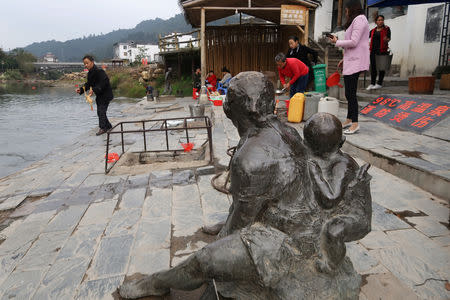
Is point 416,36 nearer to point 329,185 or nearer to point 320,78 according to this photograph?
point 320,78

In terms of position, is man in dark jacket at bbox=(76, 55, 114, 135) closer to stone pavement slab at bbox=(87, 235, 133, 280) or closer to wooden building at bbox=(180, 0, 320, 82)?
wooden building at bbox=(180, 0, 320, 82)

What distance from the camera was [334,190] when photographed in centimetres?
129

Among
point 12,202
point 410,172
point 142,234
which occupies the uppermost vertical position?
point 410,172

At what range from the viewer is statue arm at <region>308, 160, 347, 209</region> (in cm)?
128

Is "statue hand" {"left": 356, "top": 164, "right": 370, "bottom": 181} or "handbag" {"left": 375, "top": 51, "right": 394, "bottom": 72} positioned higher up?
"handbag" {"left": 375, "top": 51, "right": 394, "bottom": 72}

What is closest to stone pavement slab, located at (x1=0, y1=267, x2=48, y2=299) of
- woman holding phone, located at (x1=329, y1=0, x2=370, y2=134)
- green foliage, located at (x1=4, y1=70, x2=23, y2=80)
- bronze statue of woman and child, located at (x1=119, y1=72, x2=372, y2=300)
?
bronze statue of woman and child, located at (x1=119, y1=72, x2=372, y2=300)

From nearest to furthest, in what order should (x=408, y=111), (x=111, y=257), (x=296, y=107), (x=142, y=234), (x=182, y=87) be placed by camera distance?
(x=111, y=257)
(x=142, y=234)
(x=408, y=111)
(x=296, y=107)
(x=182, y=87)

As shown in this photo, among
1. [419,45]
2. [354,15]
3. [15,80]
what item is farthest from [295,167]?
[15,80]

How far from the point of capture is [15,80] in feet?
181

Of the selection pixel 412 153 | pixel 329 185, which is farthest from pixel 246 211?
pixel 412 153

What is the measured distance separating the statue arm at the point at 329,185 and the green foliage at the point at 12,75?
67063 mm

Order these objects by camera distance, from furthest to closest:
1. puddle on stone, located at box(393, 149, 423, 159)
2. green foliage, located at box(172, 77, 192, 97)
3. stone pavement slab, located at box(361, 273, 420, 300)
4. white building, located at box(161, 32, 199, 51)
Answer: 1. white building, located at box(161, 32, 199, 51)
2. green foliage, located at box(172, 77, 192, 97)
3. puddle on stone, located at box(393, 149, 423, 159)
4. stone pavement slab, located at box(361, 273, 420, 300)

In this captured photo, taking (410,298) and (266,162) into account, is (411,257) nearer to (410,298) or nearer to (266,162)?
→ (410,298)

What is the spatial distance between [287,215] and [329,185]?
0.23m
